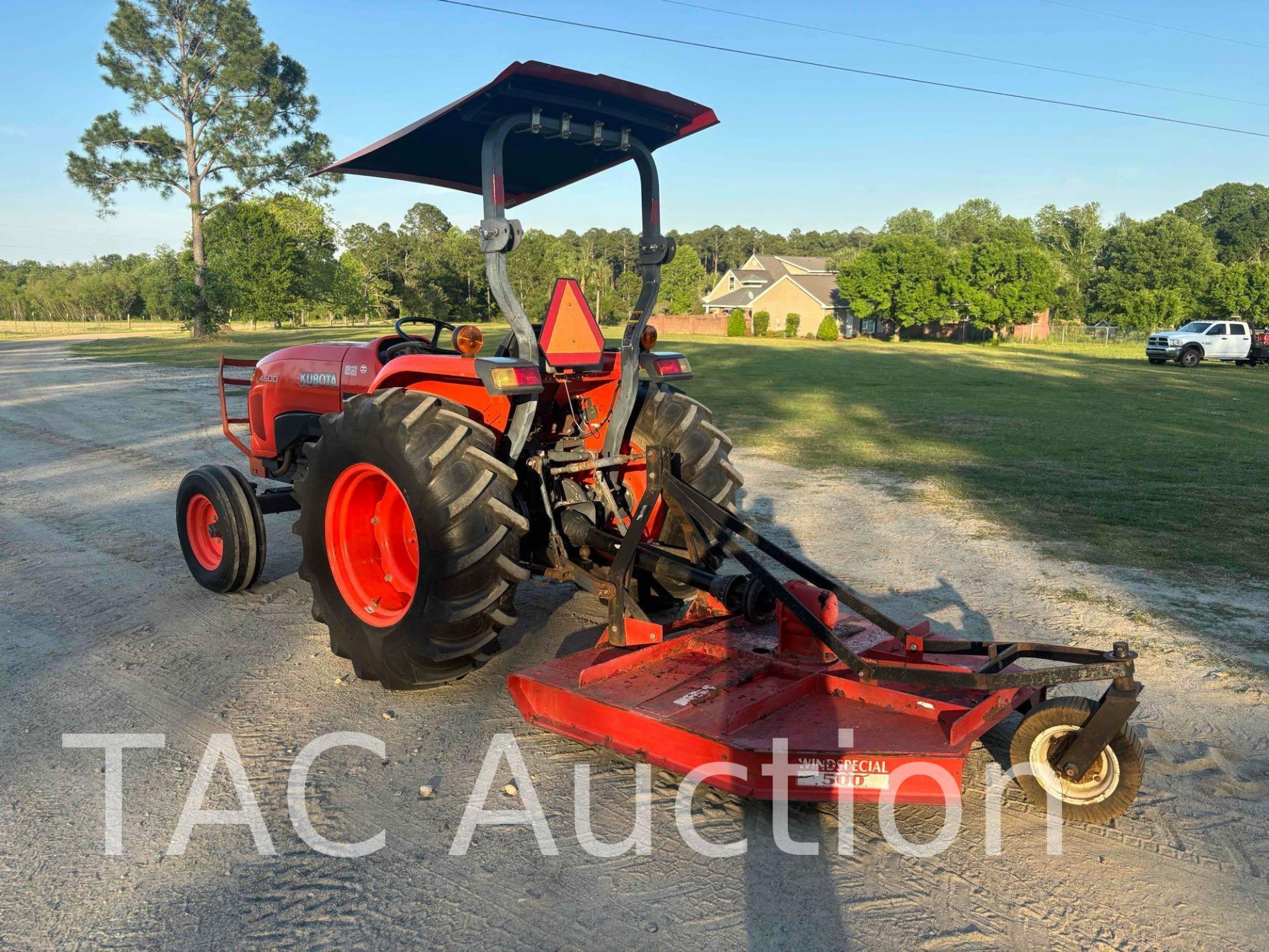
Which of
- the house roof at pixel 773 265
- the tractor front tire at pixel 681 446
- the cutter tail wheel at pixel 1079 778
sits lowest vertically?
the cutter tail wheel at pixel 1079 778

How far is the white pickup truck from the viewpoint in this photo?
33.3 metres

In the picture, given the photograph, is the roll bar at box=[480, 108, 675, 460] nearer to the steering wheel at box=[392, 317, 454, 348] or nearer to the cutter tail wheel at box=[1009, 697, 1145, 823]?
the steering wheel at box=[392, 317, 454, 348]

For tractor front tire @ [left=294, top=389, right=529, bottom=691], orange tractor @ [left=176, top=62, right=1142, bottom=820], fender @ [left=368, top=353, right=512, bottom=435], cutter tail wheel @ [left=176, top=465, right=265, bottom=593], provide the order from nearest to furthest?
orange tractor @ [left=176, top=62, right=1142, bottom=820] < tractor front tire @ [left=294, top=389, right=529, bottom=691] < fender @ [left=368, top=353, right=512, bottom=435] < cutter tail wheel @ [left=176, top=465, right=265, bottom=593]

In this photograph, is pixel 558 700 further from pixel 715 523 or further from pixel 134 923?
pixel 134 923

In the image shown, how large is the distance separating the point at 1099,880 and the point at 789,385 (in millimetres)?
19033

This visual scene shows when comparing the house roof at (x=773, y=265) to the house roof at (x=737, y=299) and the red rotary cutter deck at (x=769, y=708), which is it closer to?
the house roof at (x=737, y=299)

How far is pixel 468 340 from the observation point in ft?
13.6

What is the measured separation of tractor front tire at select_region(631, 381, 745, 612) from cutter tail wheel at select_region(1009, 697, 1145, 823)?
1.98 metres

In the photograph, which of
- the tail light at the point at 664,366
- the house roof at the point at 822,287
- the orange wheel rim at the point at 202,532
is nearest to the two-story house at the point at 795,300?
the house roof at the point at 822,287

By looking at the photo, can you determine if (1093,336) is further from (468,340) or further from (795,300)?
(468,340)

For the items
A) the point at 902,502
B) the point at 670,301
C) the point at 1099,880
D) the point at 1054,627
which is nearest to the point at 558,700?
the point at 1099,880

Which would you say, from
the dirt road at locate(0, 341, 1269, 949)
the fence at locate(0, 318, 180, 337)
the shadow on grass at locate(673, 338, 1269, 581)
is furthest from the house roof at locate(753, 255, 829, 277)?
the dirt road at locate(0, 341, 1269, 949)

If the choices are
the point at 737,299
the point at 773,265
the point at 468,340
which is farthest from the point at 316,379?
the point at 773,265

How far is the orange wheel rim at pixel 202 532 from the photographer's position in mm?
5773
